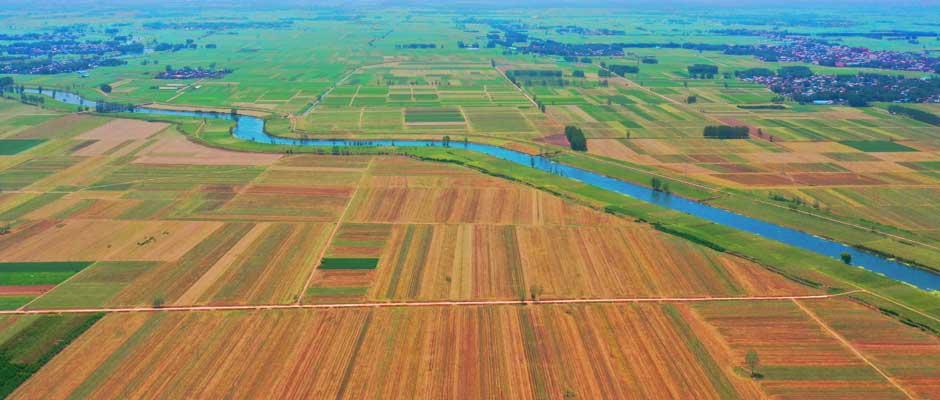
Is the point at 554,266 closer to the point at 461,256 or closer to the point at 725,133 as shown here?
the point at 461,256

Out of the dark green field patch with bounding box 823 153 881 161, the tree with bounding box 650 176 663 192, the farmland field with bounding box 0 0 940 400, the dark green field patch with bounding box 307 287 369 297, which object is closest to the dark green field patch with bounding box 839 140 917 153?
the farmland field with bounding box 0 0 940 400

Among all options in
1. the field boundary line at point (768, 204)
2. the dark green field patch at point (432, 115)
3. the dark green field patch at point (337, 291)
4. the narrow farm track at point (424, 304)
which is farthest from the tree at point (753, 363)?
the dark green field patch at point (432, 115)

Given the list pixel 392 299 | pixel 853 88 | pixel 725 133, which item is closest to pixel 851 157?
pixel 725 133

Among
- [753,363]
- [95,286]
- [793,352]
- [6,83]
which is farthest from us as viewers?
[6,83]

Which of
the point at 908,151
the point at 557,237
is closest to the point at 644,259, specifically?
the point at 557,237

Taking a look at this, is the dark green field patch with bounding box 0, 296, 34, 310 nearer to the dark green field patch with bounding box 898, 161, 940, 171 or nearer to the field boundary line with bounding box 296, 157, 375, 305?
the field boundary line with bounding box 296, 157, 375, 305

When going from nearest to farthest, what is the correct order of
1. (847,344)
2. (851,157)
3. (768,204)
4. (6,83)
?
(847,344)
(768,204)
(851,157)
(6,83)

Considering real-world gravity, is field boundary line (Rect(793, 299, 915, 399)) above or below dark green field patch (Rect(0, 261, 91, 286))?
above
